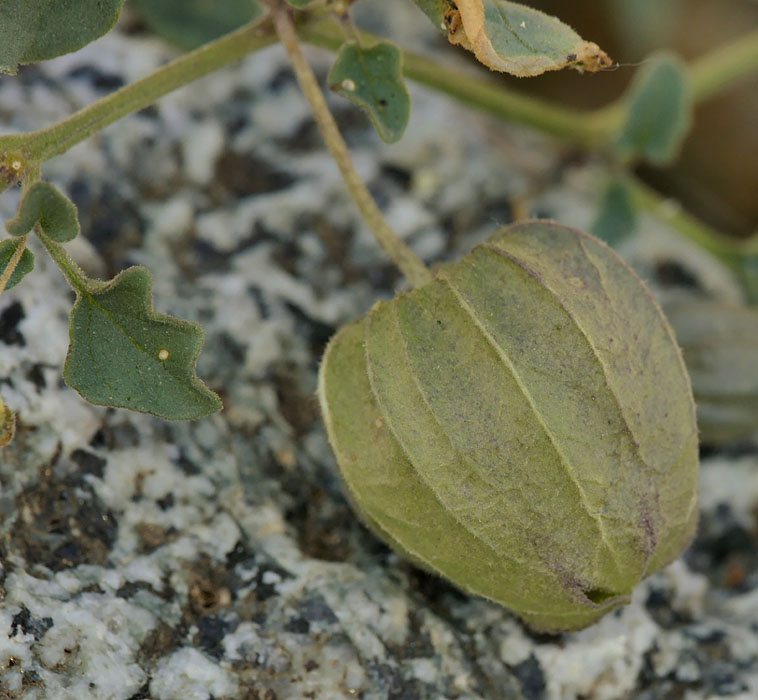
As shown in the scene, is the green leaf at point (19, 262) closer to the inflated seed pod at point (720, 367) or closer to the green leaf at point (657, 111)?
the inflated seed pod at point (720, 367)

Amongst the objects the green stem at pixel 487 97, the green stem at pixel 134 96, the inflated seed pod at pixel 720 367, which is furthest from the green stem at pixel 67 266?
the inflated seed pod at pixel 720 367

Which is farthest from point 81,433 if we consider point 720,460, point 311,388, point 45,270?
point 720,460

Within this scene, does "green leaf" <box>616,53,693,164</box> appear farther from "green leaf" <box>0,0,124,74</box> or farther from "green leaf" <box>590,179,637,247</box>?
"green leaf" <box>0,0,124,74</box>

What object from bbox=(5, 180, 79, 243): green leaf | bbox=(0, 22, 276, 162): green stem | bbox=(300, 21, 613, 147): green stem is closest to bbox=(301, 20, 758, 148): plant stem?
bbox=(300, 21, 613, 147): green stem

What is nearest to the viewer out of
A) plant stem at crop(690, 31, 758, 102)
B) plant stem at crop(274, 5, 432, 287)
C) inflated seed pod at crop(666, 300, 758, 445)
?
plant stem at crop(274, 5, 432, 287)

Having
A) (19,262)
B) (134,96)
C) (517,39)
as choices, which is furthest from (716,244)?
(19,262)

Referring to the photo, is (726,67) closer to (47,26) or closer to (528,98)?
(528,98)
